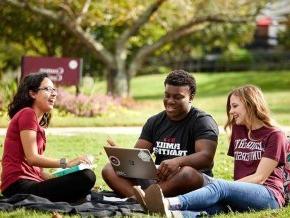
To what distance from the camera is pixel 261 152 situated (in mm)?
6570

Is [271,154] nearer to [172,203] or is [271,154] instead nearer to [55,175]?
[172,203]

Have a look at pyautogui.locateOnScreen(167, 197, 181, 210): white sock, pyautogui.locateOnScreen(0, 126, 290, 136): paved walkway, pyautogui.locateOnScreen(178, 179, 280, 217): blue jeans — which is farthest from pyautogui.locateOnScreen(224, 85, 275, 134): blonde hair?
pyautogui.locateOnScreen(0, 126, 290, 136): paved walkway

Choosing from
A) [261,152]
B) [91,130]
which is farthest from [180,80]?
[91,130]

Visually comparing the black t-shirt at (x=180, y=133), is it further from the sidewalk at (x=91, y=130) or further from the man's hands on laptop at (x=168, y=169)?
the sidewalk at (x=91, y=130)

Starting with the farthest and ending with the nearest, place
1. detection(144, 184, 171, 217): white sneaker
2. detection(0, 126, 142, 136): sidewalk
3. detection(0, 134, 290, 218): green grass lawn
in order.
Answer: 1. detection(0, 126, 142, 136): sidewalk
2. detection(0, 134, 290, 218): green grass lawn
3. detection(144, 184, 171, 217): white sneaker

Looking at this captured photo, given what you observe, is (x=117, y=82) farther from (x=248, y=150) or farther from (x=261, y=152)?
(x=261, y=152)

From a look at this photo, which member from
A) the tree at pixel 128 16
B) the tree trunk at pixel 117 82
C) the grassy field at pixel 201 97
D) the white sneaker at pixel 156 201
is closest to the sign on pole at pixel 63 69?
the grassy field at pixel 201 97

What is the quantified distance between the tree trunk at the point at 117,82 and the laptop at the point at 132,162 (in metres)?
17.4

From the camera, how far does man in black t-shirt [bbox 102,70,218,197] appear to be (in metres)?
6.79

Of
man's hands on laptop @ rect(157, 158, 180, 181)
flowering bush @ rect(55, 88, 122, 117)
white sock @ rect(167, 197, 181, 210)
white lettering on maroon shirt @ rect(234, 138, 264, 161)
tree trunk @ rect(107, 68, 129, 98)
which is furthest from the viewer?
tree trunk @ rect(107, 68, 129, 98)

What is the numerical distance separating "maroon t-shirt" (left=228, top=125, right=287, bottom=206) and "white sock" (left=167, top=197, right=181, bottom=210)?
2.88ft

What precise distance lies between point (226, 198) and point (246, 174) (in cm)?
47

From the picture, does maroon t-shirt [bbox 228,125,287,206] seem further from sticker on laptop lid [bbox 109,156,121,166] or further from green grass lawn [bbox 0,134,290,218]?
green grass lawn [bbox 0,134,290,218]

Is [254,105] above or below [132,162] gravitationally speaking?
above
